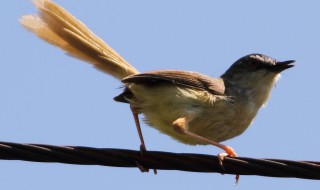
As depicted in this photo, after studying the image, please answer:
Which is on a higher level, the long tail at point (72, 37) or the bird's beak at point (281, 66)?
the long tail at point (72, 37)

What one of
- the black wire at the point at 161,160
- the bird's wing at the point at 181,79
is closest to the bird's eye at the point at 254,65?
the bird's wing at the point at 181,79

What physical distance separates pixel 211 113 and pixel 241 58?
1.54m

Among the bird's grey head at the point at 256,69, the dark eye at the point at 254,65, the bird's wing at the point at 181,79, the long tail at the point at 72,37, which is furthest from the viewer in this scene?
the dark eye at the point at 254,65

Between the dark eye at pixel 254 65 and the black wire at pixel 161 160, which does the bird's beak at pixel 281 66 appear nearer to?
the dark eye at pixel 254 65

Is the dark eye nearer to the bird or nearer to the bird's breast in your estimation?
the bird

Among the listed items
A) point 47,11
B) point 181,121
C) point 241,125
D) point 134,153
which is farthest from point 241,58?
point 134,153

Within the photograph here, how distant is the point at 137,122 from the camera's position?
7.29m

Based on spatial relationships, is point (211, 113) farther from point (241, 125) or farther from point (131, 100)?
point (131, 100)

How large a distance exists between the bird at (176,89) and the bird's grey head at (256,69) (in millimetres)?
12

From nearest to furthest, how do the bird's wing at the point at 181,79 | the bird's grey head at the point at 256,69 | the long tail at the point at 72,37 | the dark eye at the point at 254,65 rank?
the bird's wing at the point at 181,79 < the long tail at the point at 72,37 < the bird's grey head at the point at 256,69 < the dark eye at the point at 254,65

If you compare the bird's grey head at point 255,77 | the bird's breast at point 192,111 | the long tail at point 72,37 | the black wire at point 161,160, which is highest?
the long tail at point 72,37

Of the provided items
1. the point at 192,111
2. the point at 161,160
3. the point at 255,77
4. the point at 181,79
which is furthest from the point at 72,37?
the point at 161,160

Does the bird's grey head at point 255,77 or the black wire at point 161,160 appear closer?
the black wire at point 161,160

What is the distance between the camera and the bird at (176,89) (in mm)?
6734
